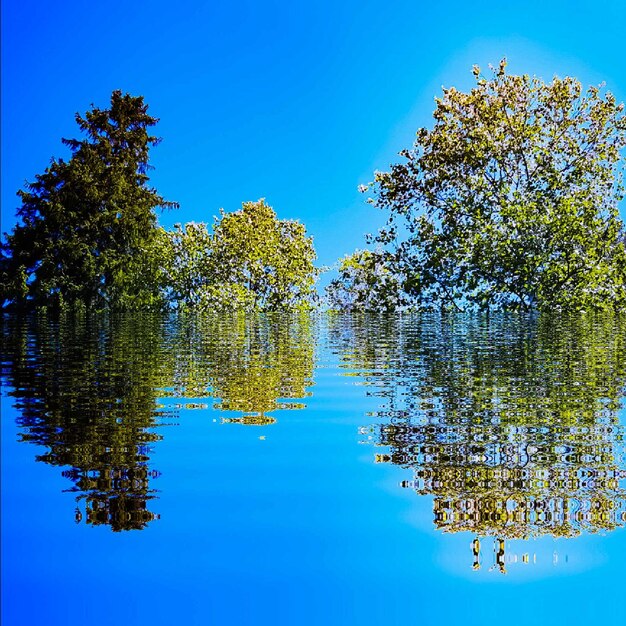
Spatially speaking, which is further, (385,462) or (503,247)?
(503,247)

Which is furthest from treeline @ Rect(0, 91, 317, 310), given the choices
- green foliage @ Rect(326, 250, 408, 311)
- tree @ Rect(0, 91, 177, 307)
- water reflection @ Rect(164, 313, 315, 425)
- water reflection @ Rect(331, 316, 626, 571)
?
water reflection @ Rect(331, 316, 626, 571)

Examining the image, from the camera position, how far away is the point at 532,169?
86.5ft

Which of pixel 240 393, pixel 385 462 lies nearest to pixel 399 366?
pixel 240 393

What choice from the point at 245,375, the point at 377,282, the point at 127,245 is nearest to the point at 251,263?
the point at 127,245

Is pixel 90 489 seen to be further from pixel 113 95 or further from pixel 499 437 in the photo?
pixel 113 95

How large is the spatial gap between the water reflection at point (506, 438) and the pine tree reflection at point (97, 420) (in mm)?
1287

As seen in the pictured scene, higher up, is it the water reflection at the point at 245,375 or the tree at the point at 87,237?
the tree at the point at 87,237

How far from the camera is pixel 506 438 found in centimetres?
431

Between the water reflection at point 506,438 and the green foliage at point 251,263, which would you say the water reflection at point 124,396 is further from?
the green foliage at point 251,263

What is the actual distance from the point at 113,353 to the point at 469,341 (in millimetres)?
5658

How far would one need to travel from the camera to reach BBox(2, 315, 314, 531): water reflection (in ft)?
11.1

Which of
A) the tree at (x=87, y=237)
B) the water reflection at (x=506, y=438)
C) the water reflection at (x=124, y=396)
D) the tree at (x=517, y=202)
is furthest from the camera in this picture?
the tree at (x=87, y=237)

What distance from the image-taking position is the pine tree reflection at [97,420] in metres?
3.21

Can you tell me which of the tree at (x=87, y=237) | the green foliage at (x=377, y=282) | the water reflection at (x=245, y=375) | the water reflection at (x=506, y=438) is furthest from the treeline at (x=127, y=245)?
the water reflection at (x=506, y=438)
